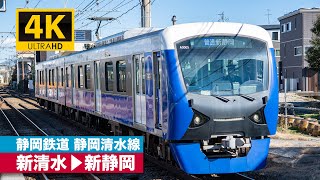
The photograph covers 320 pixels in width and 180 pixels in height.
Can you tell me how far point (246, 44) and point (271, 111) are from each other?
4.77ft

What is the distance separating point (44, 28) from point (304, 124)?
10798 millimetres

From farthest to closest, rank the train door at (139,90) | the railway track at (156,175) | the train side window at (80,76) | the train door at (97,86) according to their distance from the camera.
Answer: the train side window at (80,76) < the train door at (97,86) < the train door at (139,90) < the railway track at (156,175)

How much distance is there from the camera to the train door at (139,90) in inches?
483

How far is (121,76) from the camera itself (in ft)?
46.6

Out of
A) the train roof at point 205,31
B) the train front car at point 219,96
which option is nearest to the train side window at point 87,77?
the train roof at point 205,31

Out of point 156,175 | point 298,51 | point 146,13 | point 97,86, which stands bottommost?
point 156,175

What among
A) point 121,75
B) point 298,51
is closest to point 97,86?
point 121,75

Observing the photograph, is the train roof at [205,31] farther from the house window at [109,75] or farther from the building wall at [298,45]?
the building wall at [298,45]

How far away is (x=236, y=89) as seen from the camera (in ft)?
34.6

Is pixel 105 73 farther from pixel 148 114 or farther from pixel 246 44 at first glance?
pixel 246 44

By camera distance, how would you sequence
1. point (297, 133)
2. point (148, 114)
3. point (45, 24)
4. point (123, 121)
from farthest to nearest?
point (297, 133)
point (45, 24)
point (123, 121)
point (148, 114)

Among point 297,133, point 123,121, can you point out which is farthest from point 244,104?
point 297,133

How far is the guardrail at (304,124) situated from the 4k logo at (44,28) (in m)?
9.63

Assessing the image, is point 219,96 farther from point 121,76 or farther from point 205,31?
point 121,76
